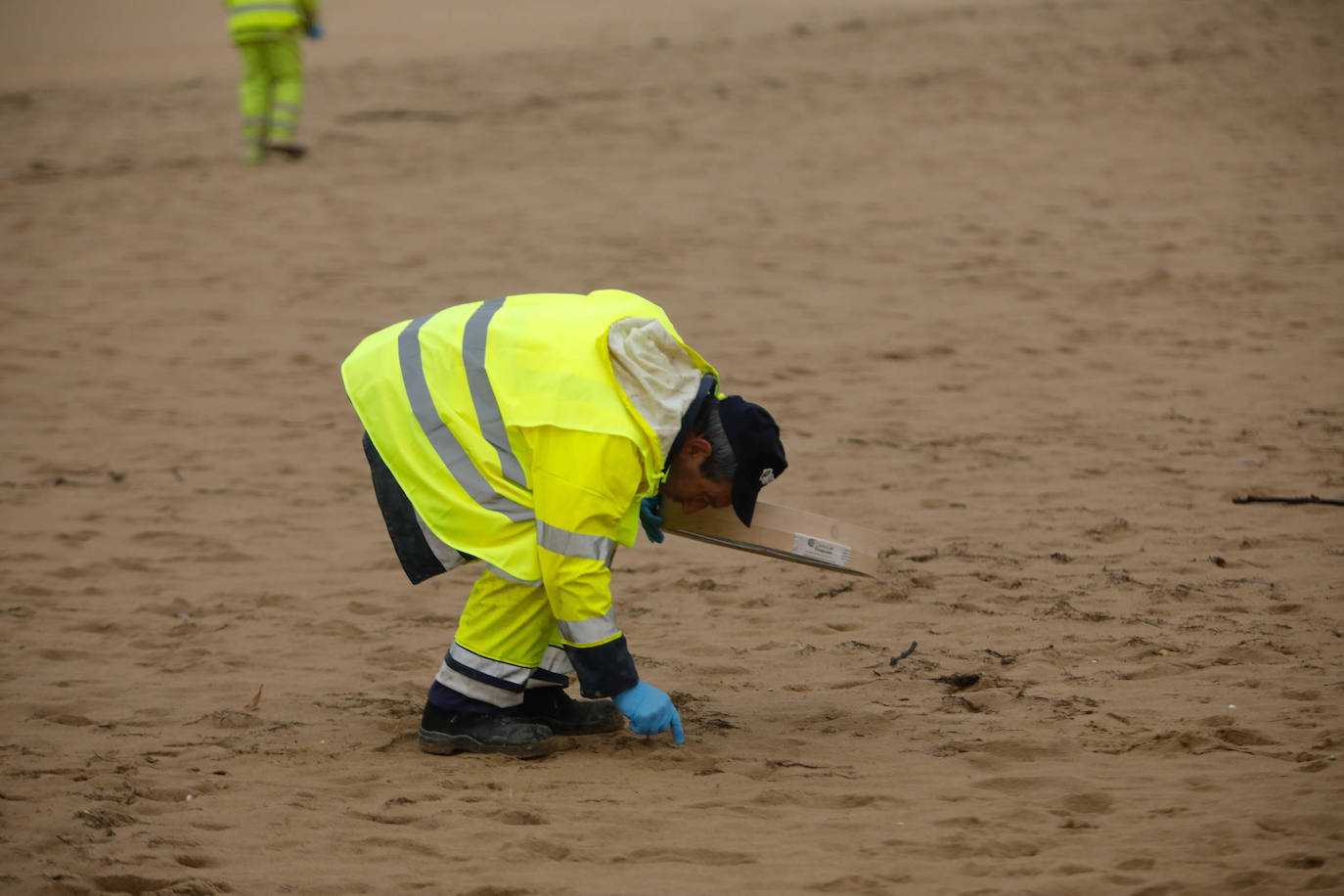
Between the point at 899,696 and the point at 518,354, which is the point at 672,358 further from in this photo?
the point at 899,696

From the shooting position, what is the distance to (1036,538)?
16.4 ft

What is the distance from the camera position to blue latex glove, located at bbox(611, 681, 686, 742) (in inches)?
129

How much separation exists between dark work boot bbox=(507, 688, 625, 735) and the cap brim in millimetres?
770

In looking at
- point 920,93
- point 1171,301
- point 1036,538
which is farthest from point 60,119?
point 1036,538

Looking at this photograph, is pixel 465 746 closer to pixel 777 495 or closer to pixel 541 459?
pixel 541 459

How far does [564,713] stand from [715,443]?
0.98m

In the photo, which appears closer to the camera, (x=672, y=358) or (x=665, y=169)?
(x=672, y=358)

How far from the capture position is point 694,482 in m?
3.35

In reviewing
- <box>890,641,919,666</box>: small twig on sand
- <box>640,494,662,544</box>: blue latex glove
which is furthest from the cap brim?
<box>890,641,919,666</box>: small twig on sand

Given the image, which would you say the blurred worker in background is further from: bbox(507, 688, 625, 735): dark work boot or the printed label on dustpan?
the printed label on dustpan

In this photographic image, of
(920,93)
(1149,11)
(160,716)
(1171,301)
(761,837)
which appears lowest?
(160,716)

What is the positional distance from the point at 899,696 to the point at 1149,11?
49.1 ft

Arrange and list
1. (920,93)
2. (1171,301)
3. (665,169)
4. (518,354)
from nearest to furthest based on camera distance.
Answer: (518,354) → (1171,301) → (665,169) → (920,93)

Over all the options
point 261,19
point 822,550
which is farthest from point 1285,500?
point 261,19
